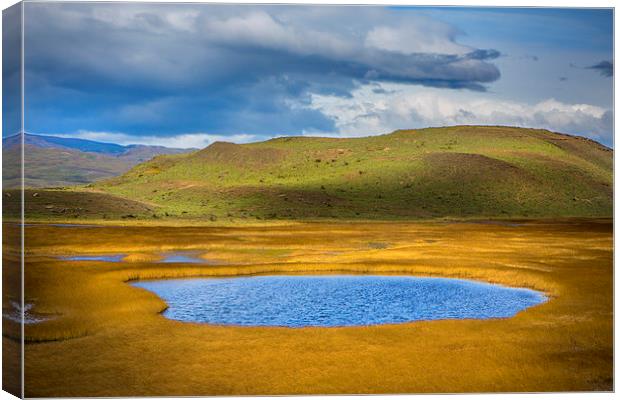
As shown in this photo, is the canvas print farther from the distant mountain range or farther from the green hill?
the green hill

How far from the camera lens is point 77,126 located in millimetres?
55781

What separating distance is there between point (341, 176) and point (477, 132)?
1310cm

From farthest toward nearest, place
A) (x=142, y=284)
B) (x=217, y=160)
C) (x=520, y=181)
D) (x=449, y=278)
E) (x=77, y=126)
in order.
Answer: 1. (x=217, y=160)
2. (x=520, y=181)
3. (x=77, y=126)
4. (x=449, y=278)
5. (x=142, y=284)

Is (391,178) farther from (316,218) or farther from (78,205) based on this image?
(78,205)

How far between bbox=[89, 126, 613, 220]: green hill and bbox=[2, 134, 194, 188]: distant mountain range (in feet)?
14.1

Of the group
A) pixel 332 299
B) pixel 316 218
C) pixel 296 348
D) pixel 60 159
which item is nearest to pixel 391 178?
pixel 316 218

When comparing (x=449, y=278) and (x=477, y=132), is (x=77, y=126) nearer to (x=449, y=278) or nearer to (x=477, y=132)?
(x=477, y=132)

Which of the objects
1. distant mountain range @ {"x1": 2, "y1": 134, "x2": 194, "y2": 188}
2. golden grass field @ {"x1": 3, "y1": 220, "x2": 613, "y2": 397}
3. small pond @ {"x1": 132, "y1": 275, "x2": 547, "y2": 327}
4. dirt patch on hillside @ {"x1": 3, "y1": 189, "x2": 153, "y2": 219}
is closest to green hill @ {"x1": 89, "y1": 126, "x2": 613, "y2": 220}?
dirt patch on hillside @ {"x1": 3, "y1": 189, "x2": 153, "y2": 219}

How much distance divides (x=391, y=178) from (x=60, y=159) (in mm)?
36083

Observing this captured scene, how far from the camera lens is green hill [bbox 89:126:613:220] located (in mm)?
57719

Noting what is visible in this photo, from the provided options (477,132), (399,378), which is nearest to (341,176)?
(477,132)

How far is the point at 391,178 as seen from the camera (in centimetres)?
6775

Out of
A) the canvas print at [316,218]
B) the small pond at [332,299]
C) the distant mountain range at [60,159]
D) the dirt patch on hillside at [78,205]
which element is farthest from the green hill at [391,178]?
the small pond at [332,299]

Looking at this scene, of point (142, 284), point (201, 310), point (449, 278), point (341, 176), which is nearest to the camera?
point (201, 310)
